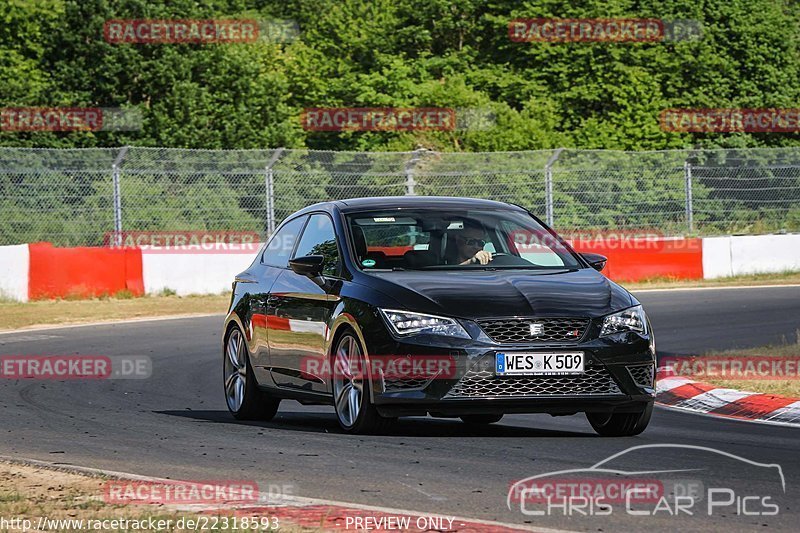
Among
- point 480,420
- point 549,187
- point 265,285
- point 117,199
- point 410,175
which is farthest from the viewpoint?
point 549,187

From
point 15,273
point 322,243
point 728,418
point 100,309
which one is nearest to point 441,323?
point 322,243

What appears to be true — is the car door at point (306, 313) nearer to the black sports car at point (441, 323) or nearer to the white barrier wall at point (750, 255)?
the black sports car at point (441, 323)

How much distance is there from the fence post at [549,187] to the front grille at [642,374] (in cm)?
1873

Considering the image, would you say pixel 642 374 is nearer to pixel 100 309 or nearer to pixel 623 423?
pixel 623 423

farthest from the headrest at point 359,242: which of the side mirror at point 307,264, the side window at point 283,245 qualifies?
the side window at point 283,245

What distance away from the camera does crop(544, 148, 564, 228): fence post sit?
28.1 meters

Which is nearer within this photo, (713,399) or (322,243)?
(322,243)

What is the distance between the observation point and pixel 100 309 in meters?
24.3

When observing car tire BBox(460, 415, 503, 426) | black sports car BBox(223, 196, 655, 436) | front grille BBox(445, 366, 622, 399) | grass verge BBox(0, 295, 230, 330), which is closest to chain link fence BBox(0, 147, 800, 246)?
grass verge BBox(0, 295, 230, 330)

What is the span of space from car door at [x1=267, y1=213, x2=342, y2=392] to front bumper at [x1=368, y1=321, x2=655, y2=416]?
2.97 ft

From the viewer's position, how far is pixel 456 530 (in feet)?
20.6

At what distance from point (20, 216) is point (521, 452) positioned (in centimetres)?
1795

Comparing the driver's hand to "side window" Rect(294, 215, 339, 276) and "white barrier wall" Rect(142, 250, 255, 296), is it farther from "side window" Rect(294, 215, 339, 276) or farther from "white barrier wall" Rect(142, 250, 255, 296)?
"white barrier wall" Rect(142, 250, 255, 296)

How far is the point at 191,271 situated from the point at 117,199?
68.5 inches
